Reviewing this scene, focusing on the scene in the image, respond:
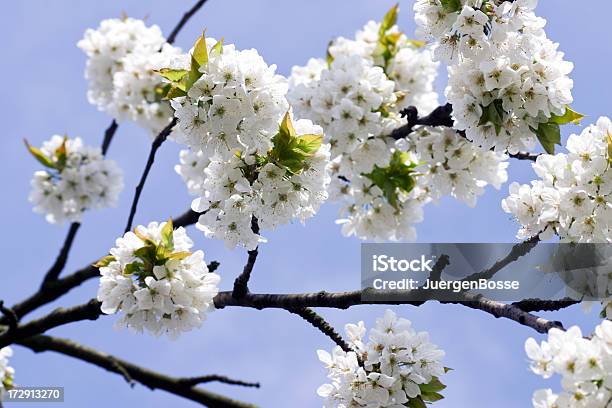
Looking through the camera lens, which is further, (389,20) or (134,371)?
(389,20)

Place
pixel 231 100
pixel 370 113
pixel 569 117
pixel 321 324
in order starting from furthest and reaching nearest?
pixel 370 113, pixel 569 117, pixel 321 324, pixel 231 100

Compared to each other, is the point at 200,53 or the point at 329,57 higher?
the point at 329,57

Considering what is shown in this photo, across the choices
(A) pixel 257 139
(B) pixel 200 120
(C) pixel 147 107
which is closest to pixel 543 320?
(A) pixel 257 139

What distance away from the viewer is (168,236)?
132 inches

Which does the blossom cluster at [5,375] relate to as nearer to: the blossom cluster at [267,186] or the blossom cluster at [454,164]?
the blossom cluster at [267,186]

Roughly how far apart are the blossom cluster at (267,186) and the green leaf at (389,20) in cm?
273

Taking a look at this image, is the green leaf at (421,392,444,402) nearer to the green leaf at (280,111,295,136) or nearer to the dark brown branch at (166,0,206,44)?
the green leaf at (280,111,295,136)

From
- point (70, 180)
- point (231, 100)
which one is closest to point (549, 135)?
point (231, 100)

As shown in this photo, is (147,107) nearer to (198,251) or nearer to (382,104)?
(382,104)

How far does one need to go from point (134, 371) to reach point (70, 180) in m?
2.20

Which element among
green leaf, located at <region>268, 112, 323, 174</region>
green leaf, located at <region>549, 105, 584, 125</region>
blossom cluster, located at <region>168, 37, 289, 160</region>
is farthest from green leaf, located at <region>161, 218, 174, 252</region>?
green leaf, located at <region>549, 105, 584, 125</region>

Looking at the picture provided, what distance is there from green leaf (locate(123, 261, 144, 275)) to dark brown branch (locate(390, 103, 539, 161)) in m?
1.96

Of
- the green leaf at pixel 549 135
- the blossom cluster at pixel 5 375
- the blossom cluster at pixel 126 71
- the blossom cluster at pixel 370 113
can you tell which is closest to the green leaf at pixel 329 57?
the blossom cluster at pixel 370 113

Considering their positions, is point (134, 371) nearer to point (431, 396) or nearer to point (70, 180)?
point (70, 180)
